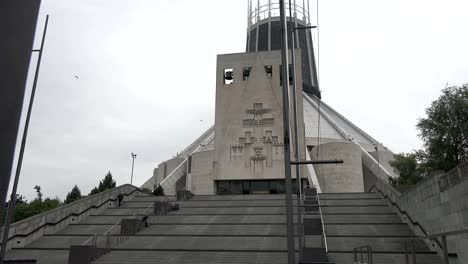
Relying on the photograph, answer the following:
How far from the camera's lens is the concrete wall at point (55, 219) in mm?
14883

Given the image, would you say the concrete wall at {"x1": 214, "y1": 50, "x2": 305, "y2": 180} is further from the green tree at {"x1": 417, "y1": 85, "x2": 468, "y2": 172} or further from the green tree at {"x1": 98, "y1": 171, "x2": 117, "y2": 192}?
the green tree at {"x1": 417, "y1": 85, "x2": 468, "y2": 172}

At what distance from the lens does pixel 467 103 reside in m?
13.5

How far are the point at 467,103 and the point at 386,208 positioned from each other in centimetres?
632

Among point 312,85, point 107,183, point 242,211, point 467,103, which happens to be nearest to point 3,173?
point 467,103

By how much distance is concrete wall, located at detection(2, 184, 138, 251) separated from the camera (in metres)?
14.9

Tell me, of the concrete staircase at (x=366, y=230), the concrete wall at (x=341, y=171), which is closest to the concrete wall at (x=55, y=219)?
the concrete staircase at (x=366, y=230)

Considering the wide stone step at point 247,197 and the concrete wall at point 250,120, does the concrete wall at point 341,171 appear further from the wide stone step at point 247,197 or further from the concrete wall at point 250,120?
the wide stone step at point 247,197

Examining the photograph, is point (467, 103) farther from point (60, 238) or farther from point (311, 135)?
point (311, 135)

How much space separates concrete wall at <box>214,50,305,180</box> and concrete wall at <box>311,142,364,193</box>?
7613 mm

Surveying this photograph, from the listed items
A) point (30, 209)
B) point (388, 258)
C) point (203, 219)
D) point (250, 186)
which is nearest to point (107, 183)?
point (30, 209)

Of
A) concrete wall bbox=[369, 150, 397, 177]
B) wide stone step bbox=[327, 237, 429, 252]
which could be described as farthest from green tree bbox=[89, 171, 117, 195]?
concrete wall bbox=[369, 150, 397, 177]

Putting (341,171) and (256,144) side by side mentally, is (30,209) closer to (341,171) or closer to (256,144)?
(256,144)

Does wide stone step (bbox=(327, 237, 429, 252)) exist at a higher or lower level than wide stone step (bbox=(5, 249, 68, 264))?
higher

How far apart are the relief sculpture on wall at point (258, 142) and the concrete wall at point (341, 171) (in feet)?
24.7
